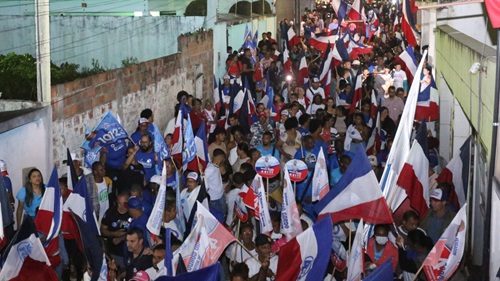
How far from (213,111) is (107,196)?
5679mm

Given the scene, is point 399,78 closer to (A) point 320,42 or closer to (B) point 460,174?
(A) point 320,42

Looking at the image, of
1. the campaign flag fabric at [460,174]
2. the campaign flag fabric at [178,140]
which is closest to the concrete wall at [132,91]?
the campaign flag fabric at [178,140]

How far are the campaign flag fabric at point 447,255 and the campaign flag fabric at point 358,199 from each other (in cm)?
74

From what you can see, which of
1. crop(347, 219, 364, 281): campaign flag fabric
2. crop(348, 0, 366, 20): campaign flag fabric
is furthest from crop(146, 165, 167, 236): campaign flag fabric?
crop(348, 0, 366, 20): campaign flag fabric

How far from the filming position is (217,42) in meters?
24.5

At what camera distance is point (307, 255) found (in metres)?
8.90

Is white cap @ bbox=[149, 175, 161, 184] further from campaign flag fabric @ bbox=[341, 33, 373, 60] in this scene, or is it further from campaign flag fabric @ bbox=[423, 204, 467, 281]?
campaign flag fabric @ bbox=[341, 33, 373, 60]

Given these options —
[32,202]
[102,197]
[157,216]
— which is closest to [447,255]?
[157,216]

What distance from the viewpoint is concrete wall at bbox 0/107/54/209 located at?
13.1m

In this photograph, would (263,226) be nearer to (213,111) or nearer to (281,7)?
(213,111)

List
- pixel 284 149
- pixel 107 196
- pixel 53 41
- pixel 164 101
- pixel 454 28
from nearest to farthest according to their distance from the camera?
pixel 107 196, pixel 284 149, pixel 454 28, pixel 164 101, pixel 53 41

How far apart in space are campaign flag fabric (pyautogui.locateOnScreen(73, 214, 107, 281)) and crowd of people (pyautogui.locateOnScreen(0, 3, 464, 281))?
11 cm

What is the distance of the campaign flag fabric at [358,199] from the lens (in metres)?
9.67

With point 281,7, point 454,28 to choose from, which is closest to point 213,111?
point 454,28
